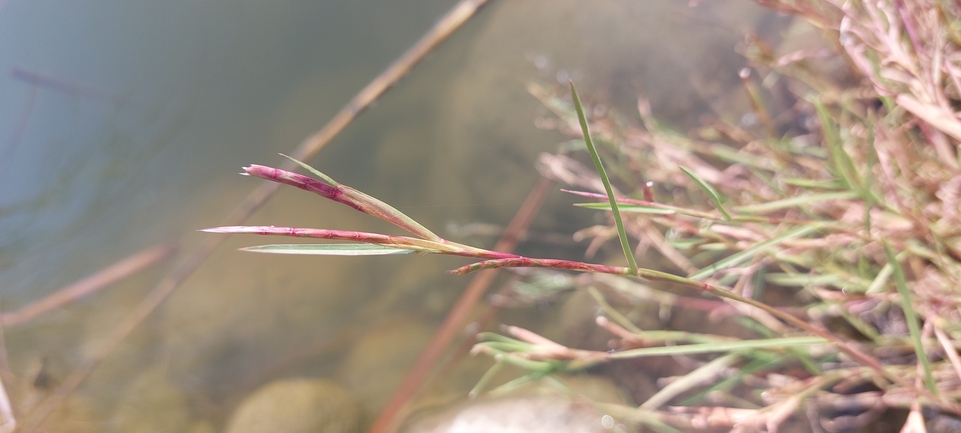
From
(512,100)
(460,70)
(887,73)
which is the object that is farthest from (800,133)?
(460,70)

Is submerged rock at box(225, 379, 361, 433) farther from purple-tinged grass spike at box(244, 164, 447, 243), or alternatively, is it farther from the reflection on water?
purple-tinged grass spike at box(244, 164, 447, 243)

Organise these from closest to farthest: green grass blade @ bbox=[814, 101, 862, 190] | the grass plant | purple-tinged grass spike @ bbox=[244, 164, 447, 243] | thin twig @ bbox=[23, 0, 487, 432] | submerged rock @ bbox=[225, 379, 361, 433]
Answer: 1. purple-tinged grass spike @ bbox=[244, 164, 447, 243]
2. the grass plant
3. green grass blade @ bbox=[814, 101, 862, 190]
4. thin twig @ bbox=[23, 0, 487, 432]
5. submerged rock @ bbox=[225, 379, 361, 433]

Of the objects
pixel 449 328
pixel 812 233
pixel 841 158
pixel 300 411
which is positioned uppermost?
pixel 841 158

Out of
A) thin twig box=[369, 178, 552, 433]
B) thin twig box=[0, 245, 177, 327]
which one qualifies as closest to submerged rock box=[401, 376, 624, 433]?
thin twig box=[369, 178, 552, 433]

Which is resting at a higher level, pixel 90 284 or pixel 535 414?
pixel 90 284

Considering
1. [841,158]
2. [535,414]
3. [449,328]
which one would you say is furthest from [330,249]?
[449,328]

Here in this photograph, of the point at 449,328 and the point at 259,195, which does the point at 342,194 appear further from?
the point at 449,328

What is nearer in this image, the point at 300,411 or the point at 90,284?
the point at 300,411

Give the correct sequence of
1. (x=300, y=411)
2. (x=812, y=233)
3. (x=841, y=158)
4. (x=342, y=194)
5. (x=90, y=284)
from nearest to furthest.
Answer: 1. (x=342, y=194)
2. (x=841, y=158)
3. (x=812, y=233)
4. (x=300, y=411)
5. (x=90, y=284)
